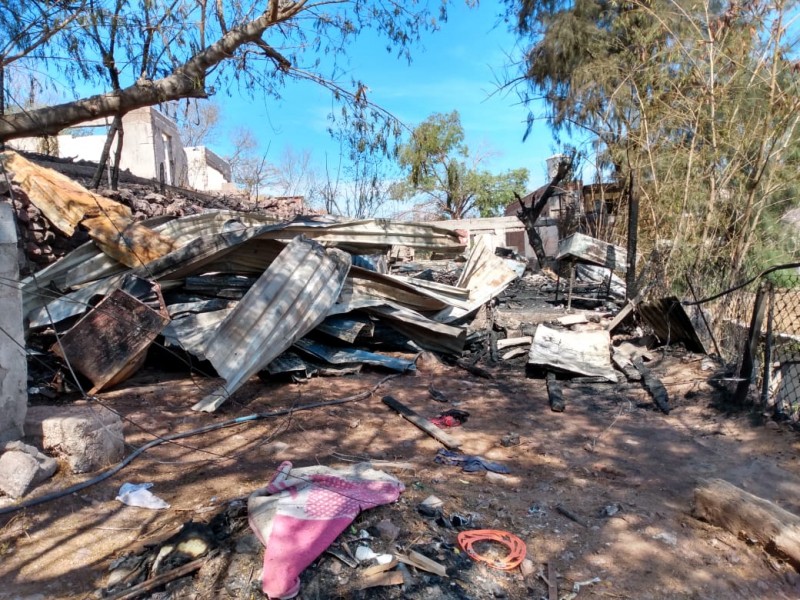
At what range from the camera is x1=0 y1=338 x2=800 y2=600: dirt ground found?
85.3 inches

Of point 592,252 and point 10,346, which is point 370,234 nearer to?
point 10,346

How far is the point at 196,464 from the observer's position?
3219mm

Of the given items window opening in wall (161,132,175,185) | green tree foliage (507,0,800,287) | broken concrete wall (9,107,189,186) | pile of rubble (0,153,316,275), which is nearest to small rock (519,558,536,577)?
pile of rubble (0,153,316,275)

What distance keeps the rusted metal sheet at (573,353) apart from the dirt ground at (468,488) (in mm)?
591

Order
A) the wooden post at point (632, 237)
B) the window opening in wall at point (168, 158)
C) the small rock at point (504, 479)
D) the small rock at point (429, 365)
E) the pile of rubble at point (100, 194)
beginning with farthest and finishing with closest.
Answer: the window opening in wall at point (168, 158) < the wooden post at point (632, 237) < the small rock at point (429, 365) < the pile of rubble at point (100, 194) < the small rock at point (504, 479)

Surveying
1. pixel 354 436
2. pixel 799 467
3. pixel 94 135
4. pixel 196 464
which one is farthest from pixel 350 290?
pixel 94 135

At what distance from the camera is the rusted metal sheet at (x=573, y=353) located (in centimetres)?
588

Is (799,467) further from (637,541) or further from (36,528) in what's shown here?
(36,528)

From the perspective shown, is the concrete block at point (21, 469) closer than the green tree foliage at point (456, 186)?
Yes

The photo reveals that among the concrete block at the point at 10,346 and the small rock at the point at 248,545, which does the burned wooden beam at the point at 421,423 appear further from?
the concrete block at the point at 10,346

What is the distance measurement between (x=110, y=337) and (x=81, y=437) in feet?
5.22

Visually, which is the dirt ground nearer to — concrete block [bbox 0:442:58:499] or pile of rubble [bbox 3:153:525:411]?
concrete block [bbox 0:442:58:499]

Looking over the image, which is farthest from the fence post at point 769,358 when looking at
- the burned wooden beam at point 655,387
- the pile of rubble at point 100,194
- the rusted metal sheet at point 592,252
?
the rusted metal sheet at point 592,252

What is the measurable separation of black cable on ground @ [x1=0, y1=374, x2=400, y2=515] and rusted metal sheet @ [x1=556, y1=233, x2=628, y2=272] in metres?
5.60
